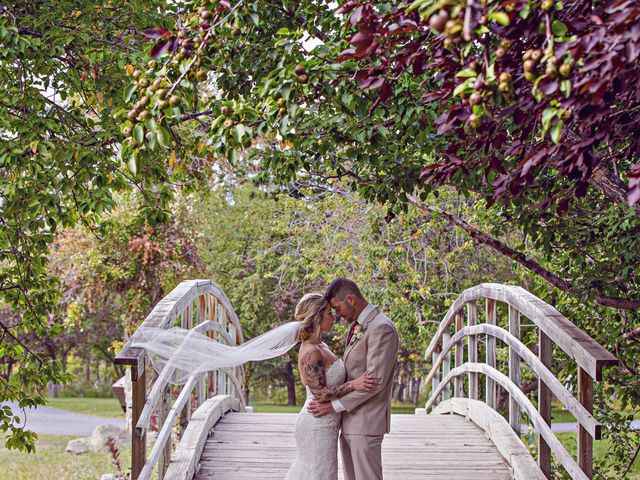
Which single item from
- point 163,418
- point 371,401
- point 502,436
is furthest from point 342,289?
point 502,436

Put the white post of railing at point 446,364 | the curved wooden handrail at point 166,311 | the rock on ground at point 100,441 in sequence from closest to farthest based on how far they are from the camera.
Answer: the curved wooden handrail at point 166,311
the white post of railing at point 446,364
the rock on ground at point 100,441

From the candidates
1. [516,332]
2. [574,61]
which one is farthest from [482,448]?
[574,61]

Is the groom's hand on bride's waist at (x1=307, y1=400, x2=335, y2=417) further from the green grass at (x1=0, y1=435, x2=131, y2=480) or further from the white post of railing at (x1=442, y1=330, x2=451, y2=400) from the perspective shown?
the green grass at (x1=0, y1=435, x2=131, y2=480)

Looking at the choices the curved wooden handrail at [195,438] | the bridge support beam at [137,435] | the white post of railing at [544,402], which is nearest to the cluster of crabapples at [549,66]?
the bridge support beam at [137,435]

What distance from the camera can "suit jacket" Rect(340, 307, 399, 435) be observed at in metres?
4.59

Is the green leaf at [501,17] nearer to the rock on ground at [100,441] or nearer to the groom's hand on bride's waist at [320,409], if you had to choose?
the groom's hand on bride's waist at [320,409]

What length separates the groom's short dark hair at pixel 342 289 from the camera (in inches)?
186

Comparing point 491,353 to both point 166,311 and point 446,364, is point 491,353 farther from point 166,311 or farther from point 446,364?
point 166,311

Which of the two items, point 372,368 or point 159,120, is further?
point 372,368

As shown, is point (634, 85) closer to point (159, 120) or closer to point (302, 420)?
point (159, 120)

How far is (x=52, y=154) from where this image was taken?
202 inches

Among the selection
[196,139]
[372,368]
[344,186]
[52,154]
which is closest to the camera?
[372,368]

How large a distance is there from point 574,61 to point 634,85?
0.75 m

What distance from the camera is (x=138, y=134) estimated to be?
108 inches
